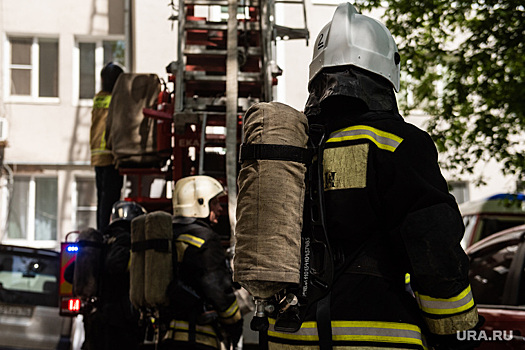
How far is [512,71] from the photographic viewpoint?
10.8 meters

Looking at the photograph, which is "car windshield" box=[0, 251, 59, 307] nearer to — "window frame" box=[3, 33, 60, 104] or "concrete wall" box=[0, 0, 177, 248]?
"concrete wall" box=[0, 0, 177, 248]

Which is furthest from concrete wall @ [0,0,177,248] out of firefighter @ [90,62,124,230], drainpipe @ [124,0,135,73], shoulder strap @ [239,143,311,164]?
shoulder strap @ [239,143,311,164]

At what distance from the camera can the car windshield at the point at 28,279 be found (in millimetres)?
8555

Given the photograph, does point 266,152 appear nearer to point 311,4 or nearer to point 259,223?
point 259,223

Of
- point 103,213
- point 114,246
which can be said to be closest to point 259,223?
point 114,246

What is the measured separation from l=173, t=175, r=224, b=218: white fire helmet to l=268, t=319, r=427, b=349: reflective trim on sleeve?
3295mm

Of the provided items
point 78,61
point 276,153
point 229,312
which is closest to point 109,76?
point 229,312

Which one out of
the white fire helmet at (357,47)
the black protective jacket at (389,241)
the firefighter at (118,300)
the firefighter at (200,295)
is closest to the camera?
the black protective jacket at (389,241)

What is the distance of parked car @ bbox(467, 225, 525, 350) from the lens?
4.71 metres

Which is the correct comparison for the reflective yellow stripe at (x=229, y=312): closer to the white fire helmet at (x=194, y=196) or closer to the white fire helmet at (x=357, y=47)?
the white fire helmet at (x=194, y=196)

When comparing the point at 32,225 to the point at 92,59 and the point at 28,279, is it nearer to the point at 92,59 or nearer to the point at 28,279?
the point at 92,59

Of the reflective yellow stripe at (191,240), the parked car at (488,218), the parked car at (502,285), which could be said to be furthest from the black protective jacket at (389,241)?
the parked car at (488,218)

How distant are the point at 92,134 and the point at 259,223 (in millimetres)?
6721

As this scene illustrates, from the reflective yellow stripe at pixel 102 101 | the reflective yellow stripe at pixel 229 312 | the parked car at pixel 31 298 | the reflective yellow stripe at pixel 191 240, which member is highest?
the reflective yellow stripe at pixel 102 101
